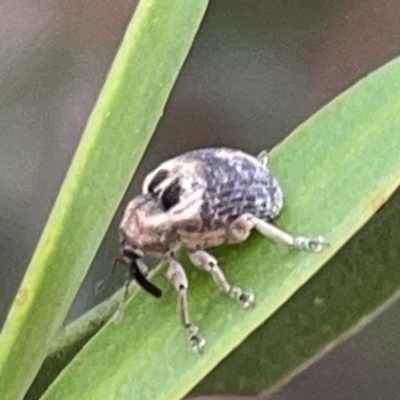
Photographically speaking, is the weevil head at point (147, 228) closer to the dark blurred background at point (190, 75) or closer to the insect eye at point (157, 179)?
the insect eye at point (157, 179)

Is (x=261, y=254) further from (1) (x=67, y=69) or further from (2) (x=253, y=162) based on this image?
(1) (x=67, y=69)

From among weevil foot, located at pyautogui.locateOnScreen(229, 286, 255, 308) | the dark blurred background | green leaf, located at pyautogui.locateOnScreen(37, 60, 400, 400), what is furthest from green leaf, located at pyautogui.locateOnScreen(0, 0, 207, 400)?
the dark blurred background

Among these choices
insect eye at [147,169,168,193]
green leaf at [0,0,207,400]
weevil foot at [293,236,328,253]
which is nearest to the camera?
weevil foot at [293,236,328,253]

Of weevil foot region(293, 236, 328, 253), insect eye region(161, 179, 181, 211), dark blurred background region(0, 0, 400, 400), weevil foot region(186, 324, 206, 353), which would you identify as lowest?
dark blurred background region(0, 0, 400, 400)

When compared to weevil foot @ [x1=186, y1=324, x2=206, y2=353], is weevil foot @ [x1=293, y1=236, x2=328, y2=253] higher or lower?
higher

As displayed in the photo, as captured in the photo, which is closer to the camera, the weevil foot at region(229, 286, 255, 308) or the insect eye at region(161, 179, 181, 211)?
the weevil foot at region(229, 286, 255, 308)

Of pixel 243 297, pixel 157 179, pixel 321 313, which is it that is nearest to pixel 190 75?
pixel 157 179

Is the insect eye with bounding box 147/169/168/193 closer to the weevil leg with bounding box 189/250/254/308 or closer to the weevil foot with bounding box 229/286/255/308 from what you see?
the weevil leg with bounding box 189/250/254/308

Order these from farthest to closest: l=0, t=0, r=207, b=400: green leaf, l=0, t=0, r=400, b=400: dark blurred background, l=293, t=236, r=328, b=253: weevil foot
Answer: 1. l=0, t=0, r=400, b=400: dark blurred background
2. l=0, t=0, r=207, b=400: green leaf
3. l=293, t=236, r=328, b=253: weevil foot
